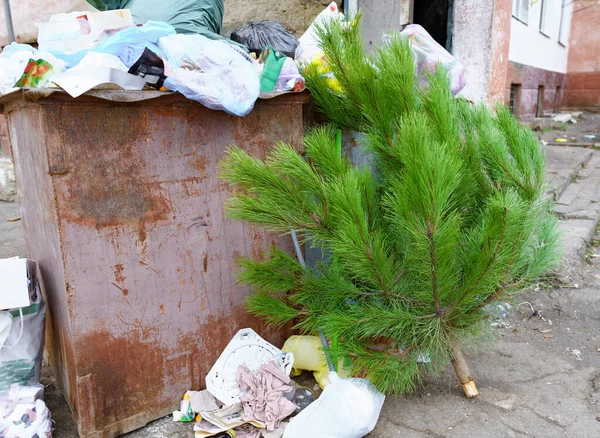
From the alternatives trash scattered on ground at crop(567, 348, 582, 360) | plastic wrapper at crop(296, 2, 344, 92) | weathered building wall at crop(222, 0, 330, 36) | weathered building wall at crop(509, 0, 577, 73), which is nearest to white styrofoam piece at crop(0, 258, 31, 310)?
plastic wrapper at crop(296, 2, 344, 92)

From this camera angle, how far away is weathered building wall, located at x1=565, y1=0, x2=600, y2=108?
11.8m

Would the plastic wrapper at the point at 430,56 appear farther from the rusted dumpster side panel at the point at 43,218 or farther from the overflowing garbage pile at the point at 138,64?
the rusted dumpster side panel at the point at 43,218

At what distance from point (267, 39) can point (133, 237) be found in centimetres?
139

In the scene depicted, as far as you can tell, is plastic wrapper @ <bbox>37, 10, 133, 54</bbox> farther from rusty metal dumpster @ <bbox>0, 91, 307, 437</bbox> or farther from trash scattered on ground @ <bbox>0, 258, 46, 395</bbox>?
trash scattered on ground @ <bbox>0, 258, 46, 395</bbox>

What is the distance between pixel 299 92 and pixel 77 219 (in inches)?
41.4

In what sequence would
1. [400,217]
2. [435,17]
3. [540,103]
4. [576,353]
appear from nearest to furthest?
[400,217], [576,353], [435,17], [540,103]

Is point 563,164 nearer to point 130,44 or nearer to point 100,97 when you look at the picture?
point 130,44

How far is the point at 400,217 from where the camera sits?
1.60m

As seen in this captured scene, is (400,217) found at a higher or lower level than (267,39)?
lower

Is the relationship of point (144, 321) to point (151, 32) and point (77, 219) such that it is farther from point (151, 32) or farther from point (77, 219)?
point (151, 32)

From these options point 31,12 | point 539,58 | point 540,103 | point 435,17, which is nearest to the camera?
point 31,12

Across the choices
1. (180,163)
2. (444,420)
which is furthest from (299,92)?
(444,420)

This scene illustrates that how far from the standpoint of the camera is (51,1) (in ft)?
17.9

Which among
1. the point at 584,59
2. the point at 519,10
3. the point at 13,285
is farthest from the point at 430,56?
the point at 584,59
